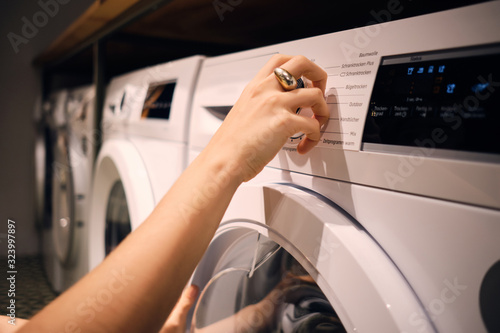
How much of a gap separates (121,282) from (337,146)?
0.26 metres

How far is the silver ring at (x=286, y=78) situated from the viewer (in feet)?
1.23

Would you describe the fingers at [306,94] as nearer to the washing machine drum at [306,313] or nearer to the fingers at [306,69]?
the fingers at [306,69]

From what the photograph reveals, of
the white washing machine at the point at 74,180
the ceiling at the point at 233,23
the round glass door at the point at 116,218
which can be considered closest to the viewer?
the ceiling at the point at 233,23

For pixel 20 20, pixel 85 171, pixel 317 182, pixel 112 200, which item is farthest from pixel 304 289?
pixel 20 20

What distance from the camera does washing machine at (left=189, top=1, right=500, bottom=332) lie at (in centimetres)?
28

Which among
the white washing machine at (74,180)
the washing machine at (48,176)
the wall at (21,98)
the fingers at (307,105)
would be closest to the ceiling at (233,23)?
the white washing machine at (74,180)

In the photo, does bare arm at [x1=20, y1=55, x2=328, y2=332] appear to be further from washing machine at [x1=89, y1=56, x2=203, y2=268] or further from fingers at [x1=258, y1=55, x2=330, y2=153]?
washing machine at [x1=89, y1=56, x2=203, y2=268]

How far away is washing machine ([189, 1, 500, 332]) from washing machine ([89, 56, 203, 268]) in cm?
27

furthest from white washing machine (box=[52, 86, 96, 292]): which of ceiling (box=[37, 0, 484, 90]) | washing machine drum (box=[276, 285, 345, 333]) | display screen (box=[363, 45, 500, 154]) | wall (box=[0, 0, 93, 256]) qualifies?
display screen (box=[363, 45, 500, 154])

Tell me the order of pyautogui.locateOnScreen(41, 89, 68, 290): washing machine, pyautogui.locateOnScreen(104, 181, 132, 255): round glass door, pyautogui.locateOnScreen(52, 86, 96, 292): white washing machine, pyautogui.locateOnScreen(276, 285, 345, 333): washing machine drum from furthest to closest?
1. pyautogui.locateOnScreen(41, 89, 68, 290): washing machine
2. pyautogui.locateOnScreen(52, 86, 96, 292): white washing machine
3. pyautogui.locateOnScreen(104, 181, 132, 255): round glass door
4. pyautogui.locateOnScreen(276, 285, 345, 333): washing machine drum

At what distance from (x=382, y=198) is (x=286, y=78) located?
0.52ft

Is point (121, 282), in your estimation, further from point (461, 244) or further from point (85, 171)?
point (85, 171)

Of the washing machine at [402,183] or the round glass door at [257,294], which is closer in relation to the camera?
the washing machine at [402,183]

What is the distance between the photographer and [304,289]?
513 mm
